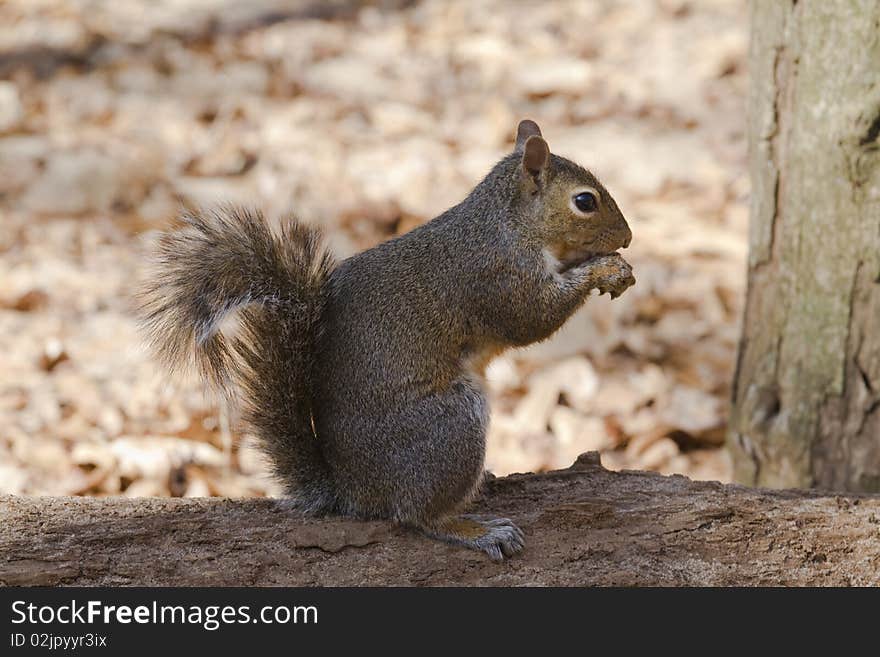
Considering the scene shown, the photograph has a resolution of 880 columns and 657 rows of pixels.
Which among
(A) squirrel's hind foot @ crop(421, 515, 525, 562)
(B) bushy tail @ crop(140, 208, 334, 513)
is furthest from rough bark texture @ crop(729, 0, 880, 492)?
(B) bushy tail @ crop(140, 208, 334, 513)

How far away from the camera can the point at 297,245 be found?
2.46 m

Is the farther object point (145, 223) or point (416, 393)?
point (145, 223)

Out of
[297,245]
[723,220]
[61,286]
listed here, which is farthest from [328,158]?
[297,245]

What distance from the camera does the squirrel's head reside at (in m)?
2.54

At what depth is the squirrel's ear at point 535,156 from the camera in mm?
2494

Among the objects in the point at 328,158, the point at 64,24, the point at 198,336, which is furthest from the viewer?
the point at 64,24

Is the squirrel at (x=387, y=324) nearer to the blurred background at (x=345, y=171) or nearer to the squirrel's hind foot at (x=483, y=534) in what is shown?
the squirrel's hind foot at (x=483, y=534)

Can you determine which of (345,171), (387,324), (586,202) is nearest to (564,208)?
(586,202)

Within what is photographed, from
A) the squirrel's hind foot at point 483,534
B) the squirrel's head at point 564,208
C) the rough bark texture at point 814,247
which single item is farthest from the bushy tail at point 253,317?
the rough bark texture at point 814,247

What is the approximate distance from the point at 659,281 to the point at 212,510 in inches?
85.0

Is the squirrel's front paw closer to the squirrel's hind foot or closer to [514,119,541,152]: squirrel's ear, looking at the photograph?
[514,119,541,152]: squirrel's ear

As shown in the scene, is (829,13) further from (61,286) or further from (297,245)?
(61,286)

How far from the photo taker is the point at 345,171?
462 cm

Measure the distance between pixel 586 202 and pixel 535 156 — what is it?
0.53ft
